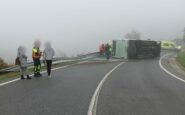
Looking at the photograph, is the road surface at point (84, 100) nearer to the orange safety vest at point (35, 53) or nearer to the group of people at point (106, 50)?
the orange safety vest at point (35, 53)

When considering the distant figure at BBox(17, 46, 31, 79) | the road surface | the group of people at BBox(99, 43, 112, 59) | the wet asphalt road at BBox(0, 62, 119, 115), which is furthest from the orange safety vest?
the group of people at BBox(99, 43, 112, 59)

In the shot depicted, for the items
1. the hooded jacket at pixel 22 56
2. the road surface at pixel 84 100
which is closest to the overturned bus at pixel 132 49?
the hooded jacket at pixel 22 56

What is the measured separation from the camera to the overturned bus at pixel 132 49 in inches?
1631

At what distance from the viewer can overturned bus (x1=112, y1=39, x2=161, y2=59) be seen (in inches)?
1631

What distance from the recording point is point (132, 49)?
1636 inches

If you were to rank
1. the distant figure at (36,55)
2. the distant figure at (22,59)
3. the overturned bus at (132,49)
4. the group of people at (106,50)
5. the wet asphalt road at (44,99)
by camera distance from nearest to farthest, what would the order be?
the wet asphalt road at (44,99) → the distant figure at (22,59) → the distant figure at (36,55) → the group of people at (106,50) → the overturned bus at (132,49)

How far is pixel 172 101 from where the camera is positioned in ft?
36.4

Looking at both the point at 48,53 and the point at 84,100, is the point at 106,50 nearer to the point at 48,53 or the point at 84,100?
the point at 48,53

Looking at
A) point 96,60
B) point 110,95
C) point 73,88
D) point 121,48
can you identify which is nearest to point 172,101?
point 110,95

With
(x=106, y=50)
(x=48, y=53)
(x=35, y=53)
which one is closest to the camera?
(x=48, y=53)

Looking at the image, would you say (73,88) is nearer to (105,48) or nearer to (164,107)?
(164,107)

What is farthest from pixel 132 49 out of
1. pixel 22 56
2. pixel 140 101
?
pixel 140 101

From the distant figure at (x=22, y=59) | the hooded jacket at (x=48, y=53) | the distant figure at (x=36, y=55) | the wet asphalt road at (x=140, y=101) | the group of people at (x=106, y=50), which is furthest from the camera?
the group of people at (x=106, y=50)

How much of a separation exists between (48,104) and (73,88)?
375 cm
